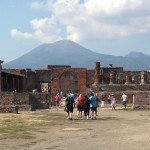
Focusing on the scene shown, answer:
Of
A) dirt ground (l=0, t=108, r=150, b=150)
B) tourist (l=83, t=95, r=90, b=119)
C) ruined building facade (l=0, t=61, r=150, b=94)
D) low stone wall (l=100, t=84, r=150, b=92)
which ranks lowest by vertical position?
dirt ground (l=0, t=108, r=150, b=150)

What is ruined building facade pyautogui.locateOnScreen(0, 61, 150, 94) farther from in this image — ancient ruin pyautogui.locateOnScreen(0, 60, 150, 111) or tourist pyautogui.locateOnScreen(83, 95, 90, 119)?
tourist pyautogui.locateOnScreen(83, 95, 90, 119)

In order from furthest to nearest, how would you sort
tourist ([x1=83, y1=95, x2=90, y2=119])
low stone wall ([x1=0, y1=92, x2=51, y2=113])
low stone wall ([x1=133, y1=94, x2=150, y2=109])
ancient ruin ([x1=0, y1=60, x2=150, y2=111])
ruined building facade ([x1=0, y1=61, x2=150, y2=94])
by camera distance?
ruined building facade ([x1=0, y1=61, x2=150, y2=94]), ancient ruin ([x1=0, y1=60, x2=150, y2=111]), low stone wall ([x1=133, y1=94, x2=150, y2=109]), low stone wall ([x1=0, y1=92, x2=51, y2=113]), tourist ([x1=83, y1=95, x2=90, y2=119])

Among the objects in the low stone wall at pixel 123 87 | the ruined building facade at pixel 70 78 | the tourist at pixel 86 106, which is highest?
the ruined building facade at pixel 70 78

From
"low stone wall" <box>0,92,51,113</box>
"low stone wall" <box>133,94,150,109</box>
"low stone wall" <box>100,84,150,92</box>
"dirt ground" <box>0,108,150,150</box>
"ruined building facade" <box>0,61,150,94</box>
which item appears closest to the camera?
"dirt ground" <box>0,108,150,150</box>

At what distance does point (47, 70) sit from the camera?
7744 centimetres

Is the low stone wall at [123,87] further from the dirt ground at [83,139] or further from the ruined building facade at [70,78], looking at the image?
the dirt ground at [83,139]

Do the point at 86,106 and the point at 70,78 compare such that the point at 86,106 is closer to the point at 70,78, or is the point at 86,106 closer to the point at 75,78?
the point at 75,78

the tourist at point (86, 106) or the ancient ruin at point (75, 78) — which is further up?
the ancient ruin at point (75, 78)

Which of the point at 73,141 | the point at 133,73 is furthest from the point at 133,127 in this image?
the point at 133,73

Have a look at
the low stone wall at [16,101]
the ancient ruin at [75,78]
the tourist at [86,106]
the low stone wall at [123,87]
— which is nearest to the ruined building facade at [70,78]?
the ancient ruin at [75,78]

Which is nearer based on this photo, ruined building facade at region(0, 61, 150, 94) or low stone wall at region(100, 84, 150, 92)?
low stone wall at region(100, 84, 150, 92)

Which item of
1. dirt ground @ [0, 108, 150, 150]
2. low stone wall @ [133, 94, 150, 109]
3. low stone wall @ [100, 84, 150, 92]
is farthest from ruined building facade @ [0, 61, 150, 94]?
dirt ground @ [0, 108, 150, 150]

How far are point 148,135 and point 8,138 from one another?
5697 millimetres

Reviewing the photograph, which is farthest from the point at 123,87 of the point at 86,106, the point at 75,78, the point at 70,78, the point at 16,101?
the point at 86,106
